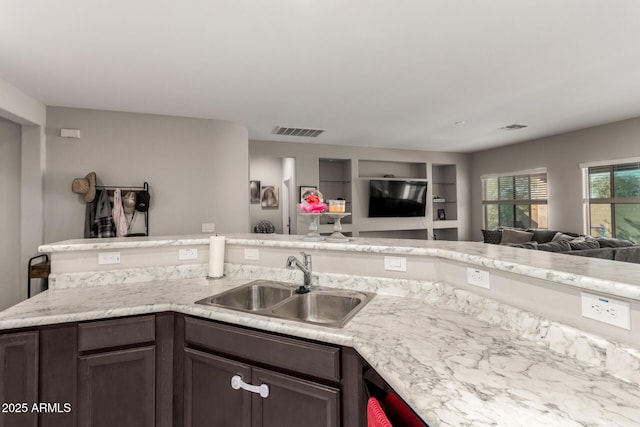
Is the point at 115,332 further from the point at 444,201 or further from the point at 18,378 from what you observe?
the point at 444,201

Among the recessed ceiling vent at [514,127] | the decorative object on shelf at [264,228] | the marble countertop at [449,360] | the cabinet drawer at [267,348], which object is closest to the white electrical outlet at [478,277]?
the marble countertop at [449,360]

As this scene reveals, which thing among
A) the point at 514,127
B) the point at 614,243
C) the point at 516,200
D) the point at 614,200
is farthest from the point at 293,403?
the point at 516,200

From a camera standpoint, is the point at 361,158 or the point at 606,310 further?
the point at 361,158

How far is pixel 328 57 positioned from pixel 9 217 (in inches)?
146

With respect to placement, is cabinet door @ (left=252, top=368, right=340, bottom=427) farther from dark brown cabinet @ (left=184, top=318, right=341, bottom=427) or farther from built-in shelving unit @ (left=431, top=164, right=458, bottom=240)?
built-in shelving unit @ (left=431, top=164, right=458, bottom=240)

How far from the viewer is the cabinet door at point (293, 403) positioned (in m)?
1.18

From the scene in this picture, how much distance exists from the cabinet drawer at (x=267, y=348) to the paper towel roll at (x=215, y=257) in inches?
22.8

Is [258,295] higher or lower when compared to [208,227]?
lower

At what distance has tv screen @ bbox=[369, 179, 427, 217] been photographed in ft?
20.2

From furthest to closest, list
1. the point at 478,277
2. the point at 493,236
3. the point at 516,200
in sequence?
the point at 516,200 → the point at 493,236 → the point at 478,277

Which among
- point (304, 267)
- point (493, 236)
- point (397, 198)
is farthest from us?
point (397, 198)

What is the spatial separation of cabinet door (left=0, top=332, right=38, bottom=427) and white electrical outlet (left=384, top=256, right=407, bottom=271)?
1.73 meters

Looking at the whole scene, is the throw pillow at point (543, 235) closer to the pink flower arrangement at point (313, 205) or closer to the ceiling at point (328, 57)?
the ceiling at point (328, 57)

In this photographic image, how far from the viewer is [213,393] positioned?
57.7 inches
